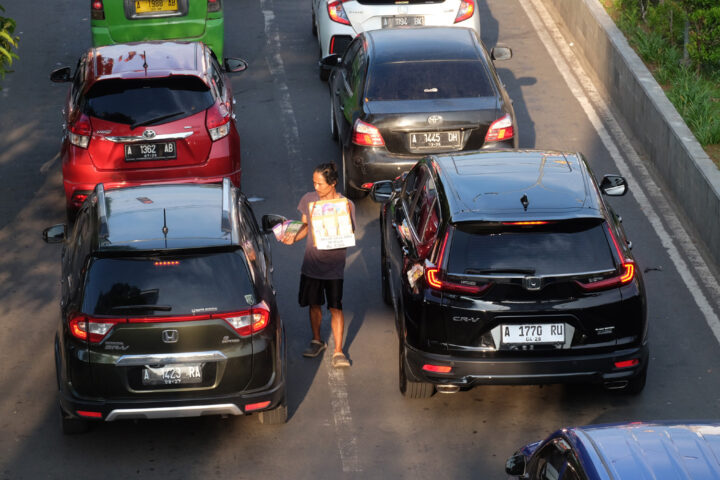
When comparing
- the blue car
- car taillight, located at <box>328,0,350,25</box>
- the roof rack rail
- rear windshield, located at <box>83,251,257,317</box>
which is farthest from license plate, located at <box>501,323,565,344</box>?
car taillight, located at <box>328,0,350,25</box>

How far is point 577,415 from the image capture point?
9781 mm

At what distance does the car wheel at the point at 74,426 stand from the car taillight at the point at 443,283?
2725mm

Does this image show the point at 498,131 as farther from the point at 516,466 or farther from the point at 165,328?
the point at 516,466

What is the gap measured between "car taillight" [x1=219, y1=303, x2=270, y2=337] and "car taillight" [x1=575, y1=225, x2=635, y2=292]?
2.19m

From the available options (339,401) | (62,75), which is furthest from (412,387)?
(62,75)

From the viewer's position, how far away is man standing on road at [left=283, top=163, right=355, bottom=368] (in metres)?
10.4

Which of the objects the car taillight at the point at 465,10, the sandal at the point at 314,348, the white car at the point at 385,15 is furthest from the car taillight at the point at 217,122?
the car taillight at the point at 465,10

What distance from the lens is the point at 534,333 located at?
9.02 m

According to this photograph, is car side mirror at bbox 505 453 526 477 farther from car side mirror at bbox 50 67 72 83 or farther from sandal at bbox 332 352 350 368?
car side mirror at bbox 50 67 72 83

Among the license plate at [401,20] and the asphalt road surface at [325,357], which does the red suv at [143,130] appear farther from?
the license plate at [401,20]

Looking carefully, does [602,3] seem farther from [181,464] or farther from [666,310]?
[181,464]

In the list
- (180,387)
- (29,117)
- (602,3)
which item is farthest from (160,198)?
(602,3)

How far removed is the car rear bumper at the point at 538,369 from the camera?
9047mm

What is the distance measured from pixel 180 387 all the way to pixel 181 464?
2.30ft
